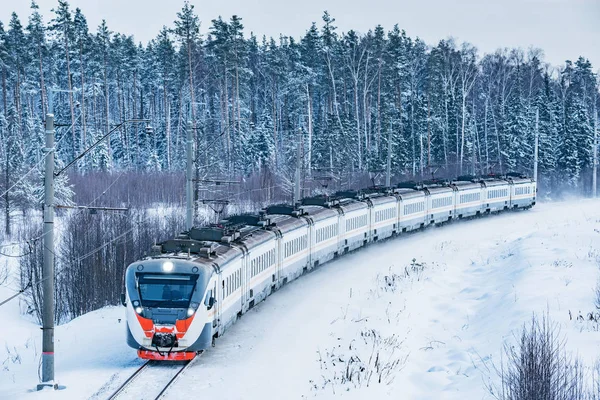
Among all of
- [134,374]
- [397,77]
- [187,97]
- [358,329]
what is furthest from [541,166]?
[134,374]

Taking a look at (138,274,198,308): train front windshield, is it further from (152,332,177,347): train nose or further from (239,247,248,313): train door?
(239,247,248,313): train door

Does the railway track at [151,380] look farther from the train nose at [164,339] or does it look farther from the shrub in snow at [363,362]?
the shrub in snow at [363,362]

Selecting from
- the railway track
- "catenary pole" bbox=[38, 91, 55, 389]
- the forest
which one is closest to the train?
the railway track

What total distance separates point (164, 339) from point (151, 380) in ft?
3.89

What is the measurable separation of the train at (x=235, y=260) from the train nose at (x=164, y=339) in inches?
1.0

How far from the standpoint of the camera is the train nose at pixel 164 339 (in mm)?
18969

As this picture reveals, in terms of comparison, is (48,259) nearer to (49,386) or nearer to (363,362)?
(49,386)

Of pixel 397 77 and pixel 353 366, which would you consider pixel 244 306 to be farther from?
pixel 397 77

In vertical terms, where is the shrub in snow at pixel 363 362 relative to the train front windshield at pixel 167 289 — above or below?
below

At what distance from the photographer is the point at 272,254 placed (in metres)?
27.3

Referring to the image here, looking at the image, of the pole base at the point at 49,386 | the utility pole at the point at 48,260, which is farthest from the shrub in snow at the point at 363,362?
the utility pole at the point at 48,260

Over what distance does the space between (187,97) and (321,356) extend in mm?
67367

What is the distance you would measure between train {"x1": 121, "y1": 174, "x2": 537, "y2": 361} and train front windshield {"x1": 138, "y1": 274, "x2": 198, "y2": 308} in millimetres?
25

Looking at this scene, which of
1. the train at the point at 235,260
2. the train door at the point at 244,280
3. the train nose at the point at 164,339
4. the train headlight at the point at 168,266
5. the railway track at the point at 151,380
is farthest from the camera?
the train door at the point at 244,280
